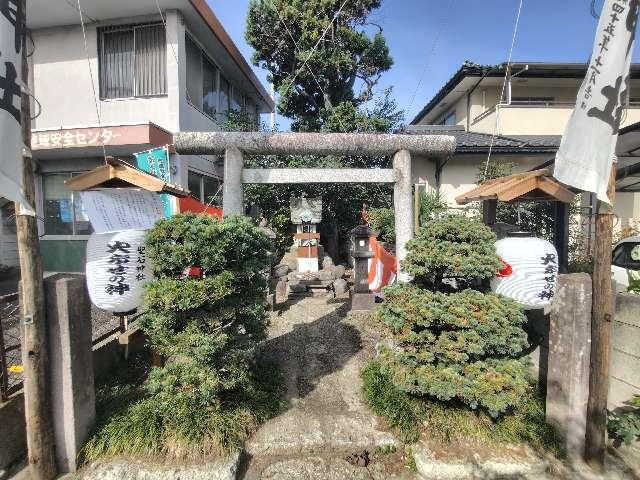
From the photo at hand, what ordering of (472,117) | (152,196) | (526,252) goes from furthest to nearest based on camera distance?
(472,117) → (152,196) → (526,252)

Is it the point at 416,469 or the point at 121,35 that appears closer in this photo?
the point at 416,469

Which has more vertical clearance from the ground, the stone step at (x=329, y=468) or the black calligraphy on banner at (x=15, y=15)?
the black calligraphy on banner at (x=15, y=15)

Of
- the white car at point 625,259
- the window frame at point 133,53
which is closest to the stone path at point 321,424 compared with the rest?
the white car at point 625,259

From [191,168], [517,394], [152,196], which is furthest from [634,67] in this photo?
[152,196]

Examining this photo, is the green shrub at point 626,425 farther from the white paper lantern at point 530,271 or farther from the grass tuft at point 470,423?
the white paper lantern at point 530,271

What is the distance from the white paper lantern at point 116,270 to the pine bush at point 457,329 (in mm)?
2824

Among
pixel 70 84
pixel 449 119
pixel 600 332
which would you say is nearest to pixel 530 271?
pixel 600 332

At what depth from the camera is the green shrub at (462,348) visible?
3412 millimetres

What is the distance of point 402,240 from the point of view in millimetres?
5172

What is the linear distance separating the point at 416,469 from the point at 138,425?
2819mm

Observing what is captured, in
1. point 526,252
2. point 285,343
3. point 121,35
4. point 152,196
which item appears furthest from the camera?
point 121,35

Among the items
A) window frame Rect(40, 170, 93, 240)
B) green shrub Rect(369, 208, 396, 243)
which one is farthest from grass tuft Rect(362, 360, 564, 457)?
window frame Rect(40, 170, 93, 240)

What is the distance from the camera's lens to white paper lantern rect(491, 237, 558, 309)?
3.68 meters

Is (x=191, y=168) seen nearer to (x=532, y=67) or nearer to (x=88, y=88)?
(x=88, y=88)
